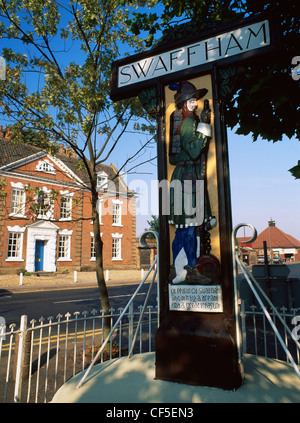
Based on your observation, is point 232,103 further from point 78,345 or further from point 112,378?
point 78,345

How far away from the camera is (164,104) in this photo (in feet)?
15.2

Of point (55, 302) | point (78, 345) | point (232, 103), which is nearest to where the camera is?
point (232, 103)

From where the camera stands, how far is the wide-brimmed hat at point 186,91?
4328 mm

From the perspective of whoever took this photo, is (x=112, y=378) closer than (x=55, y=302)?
Yes

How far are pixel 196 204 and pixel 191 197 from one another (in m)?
0.12

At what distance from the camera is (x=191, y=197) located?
13.5 feet

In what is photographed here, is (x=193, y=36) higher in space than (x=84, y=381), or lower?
higher

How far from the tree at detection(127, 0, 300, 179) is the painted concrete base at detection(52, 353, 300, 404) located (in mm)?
2747

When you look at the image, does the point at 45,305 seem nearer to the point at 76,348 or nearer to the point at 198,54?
the point at 76,348

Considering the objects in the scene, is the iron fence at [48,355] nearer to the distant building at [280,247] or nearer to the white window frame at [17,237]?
the white window frame at [17,237]

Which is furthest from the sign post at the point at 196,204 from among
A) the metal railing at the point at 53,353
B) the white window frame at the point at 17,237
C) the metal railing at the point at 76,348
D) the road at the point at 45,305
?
the white window frame at the point at 17,237

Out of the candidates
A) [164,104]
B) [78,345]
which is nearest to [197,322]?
[164,104]

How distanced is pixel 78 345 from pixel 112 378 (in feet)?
12.3
